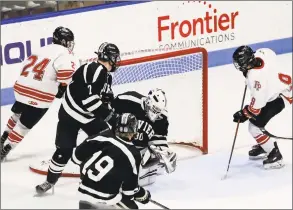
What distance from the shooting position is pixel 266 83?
164 inches

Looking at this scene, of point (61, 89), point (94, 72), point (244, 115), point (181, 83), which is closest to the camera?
point (94, 72)

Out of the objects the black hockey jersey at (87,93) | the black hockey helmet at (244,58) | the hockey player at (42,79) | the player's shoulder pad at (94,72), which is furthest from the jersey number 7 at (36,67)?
the black hockey helmet at (244,58)

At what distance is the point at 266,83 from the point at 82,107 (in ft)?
3.15

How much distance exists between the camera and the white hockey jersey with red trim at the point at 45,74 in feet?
13.4

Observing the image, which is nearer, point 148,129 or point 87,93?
point 87,93

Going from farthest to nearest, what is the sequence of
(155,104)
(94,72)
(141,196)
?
(155,104)
(94,72)
(141,196)

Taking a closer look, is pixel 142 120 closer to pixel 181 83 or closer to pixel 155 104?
pixel 155 104

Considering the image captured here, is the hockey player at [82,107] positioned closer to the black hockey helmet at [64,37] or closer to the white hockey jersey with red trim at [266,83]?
the black hockey helmet at [64,37]

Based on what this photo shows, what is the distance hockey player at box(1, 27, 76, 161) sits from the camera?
13.4 ft

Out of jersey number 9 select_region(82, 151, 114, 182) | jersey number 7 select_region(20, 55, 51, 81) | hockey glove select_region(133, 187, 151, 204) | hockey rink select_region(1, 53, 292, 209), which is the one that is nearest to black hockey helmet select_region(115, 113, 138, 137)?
jersey number 9 select_region(82, 151, 114, 182)

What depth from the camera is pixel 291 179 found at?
4.21 metres

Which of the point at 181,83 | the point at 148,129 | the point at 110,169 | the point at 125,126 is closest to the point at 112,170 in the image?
the point at 110,169

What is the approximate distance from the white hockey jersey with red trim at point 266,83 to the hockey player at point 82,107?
2.41 feet

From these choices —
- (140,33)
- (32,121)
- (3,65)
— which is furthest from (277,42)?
(32,121)
